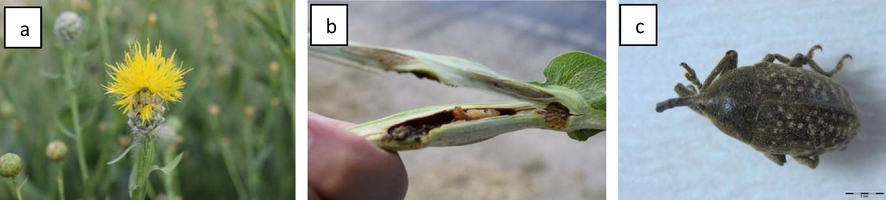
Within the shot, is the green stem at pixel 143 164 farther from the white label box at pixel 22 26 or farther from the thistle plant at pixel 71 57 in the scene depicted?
the white label box at pixel 22 26

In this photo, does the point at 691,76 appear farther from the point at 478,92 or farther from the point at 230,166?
the point at 230,166

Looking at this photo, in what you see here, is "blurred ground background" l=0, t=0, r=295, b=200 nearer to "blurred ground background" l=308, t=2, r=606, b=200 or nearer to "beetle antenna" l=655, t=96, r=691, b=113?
"blurred ground background" l=308, t=2, r=606, b=200

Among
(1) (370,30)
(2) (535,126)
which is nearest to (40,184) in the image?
(1) (370,30)

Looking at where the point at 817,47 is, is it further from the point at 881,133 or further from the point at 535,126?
the point at 535,126

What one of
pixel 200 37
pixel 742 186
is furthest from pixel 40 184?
pixel 742 186

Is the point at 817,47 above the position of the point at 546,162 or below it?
above

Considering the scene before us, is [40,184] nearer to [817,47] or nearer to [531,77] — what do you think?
[531,77]
